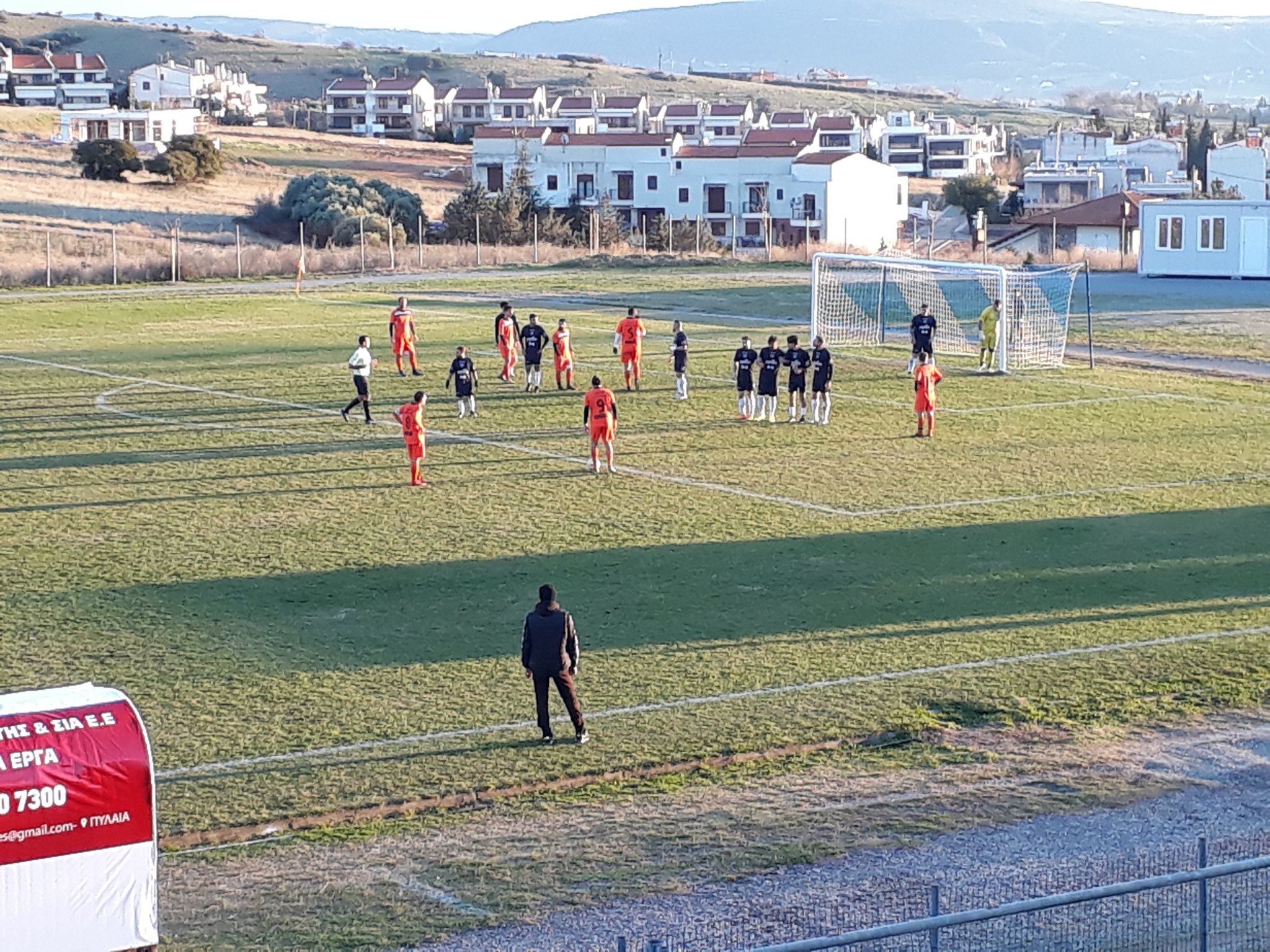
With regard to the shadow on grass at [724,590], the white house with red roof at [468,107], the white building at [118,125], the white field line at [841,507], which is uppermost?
the white house with red roof at [468,107]

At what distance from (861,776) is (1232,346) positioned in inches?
1347

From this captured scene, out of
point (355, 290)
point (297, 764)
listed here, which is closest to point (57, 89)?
point (355, 290)

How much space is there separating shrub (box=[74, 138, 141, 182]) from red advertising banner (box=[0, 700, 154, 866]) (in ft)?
306

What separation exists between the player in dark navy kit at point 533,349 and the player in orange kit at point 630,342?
4.81 feet

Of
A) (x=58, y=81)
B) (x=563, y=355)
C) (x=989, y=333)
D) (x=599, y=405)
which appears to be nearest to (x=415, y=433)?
(x=599, y=405)

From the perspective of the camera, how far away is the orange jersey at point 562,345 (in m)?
35.0

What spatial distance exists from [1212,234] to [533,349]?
138 feet

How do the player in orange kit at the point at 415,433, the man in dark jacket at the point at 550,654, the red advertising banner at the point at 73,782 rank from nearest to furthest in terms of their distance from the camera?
the red advertising banner at the point at 73,782, the man in dark jacket at the point at 550,654, the player in orange kit at the point at 415,433

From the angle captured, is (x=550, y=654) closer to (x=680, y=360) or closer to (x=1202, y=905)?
(x=1202, y=905)

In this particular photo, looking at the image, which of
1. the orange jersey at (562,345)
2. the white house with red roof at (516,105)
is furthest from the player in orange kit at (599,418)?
the white house with red roof at (516,105)

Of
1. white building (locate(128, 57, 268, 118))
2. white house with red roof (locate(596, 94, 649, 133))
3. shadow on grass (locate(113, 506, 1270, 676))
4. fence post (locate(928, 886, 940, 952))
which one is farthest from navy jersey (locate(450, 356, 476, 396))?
white house with red roof (locate(596, 94, 649, 133))

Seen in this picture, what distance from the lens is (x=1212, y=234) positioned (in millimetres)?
68125

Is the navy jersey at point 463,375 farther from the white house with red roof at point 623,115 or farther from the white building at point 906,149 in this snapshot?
the white building at point 906,149

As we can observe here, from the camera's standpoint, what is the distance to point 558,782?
46.6 ft
